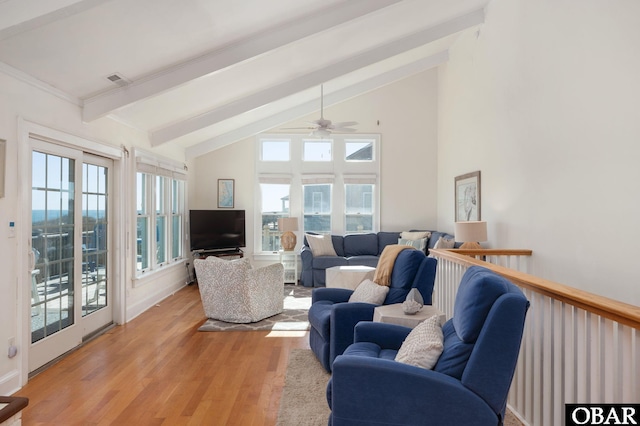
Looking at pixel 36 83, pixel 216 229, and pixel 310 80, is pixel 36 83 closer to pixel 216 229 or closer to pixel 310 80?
pixel 310 80

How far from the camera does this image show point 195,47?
403 cm

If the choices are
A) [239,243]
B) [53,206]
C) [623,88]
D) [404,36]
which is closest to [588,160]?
[623,88]

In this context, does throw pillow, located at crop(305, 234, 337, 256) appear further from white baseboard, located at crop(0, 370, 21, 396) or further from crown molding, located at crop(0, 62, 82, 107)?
white baseboard, located at crop(0, 370, 21, 396)

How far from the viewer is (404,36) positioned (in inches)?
236

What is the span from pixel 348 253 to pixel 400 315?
505cm

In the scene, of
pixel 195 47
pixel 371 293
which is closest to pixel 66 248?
pixel 195 47

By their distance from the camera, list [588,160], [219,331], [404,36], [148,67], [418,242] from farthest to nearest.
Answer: [418,242], [404,36], [219,331], [148,67], [588,160]

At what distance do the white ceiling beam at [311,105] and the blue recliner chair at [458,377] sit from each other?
21.6 ft

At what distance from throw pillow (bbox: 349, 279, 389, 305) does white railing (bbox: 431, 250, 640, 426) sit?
3.56 ft

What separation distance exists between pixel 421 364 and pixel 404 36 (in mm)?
5193

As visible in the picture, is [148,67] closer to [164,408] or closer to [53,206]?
[53,206]

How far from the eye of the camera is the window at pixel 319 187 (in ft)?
28.5

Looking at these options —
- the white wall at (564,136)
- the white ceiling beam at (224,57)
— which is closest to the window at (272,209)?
the white wall at (564,136)

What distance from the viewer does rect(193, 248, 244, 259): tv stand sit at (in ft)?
25.6
